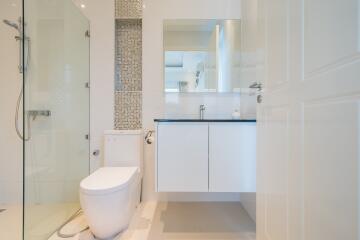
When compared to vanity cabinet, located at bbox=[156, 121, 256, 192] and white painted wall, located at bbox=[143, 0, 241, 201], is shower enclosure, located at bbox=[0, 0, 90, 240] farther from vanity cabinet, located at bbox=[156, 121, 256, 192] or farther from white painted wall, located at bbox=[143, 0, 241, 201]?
vanity cabinet, located at bbox=[156, 121, 256, 192]

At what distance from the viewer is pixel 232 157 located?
159 centimetres

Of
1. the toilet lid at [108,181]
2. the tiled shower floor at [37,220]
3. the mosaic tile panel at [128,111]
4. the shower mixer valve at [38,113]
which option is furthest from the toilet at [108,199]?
the shower mixer valve at [38,113]

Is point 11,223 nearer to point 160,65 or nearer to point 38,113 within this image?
point 38,113

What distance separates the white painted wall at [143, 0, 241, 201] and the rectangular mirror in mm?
70

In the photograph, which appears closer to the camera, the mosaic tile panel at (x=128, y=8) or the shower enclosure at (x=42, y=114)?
the shower enclosure at (x=42, y=114)

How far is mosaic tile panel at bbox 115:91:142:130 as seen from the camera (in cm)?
220

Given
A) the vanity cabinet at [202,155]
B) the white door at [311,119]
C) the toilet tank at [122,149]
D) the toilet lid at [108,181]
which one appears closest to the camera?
the white door at [311,119]

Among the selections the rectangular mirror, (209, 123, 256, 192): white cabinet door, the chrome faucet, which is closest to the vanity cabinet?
(209, 123, 256, 192): white cabinet door

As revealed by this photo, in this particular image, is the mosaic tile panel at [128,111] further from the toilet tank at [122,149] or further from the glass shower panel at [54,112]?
the glass shower panel at [54,112]

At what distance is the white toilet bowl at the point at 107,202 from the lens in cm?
139

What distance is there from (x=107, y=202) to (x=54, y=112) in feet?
2.88

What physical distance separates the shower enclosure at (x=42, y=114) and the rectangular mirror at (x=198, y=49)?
32.6 inches

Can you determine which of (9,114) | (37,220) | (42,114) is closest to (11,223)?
(37,220)

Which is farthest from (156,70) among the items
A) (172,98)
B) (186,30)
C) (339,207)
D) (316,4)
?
(339,207)
